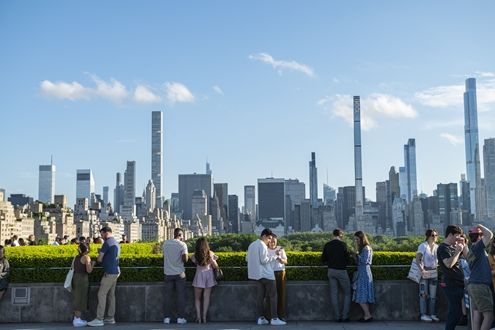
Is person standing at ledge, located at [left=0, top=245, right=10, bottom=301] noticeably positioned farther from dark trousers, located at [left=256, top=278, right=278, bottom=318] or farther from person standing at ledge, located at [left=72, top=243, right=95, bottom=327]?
dark trousers, located at [left=256, top=278, right=278, bottom=318]

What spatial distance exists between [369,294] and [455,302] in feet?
8.75

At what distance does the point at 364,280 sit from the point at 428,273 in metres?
1.34

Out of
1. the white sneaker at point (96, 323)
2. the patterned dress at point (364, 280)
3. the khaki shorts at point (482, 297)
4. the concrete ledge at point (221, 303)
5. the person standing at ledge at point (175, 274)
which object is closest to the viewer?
the khaki shorts at point (482, 297)

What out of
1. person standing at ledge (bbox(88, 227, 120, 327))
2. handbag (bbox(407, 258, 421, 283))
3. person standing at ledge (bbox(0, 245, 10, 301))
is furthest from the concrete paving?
handbag (bbox(407, 258, 421, 283))

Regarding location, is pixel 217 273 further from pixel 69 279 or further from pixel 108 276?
pixel 69 279

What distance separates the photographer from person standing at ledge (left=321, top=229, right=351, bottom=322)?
13070 mm

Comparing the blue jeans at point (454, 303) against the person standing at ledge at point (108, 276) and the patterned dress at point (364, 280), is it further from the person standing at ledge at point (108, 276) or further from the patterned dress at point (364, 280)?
the person standing at ledge at point (108, 276)

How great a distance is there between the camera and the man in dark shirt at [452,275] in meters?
10.6

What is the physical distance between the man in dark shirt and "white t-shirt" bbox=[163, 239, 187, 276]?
5.38 metres

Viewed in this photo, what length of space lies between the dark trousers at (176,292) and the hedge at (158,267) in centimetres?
45

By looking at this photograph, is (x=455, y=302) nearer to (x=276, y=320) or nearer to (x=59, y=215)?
(x=276, y=320)

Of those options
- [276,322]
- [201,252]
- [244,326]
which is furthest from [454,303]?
[201,252]

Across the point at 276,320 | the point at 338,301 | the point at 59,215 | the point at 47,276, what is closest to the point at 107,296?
the point at 47,276

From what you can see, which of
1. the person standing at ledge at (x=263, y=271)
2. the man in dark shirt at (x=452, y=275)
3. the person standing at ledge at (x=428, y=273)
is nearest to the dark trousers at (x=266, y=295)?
the person standing at ledge at (x=263, y=271)
